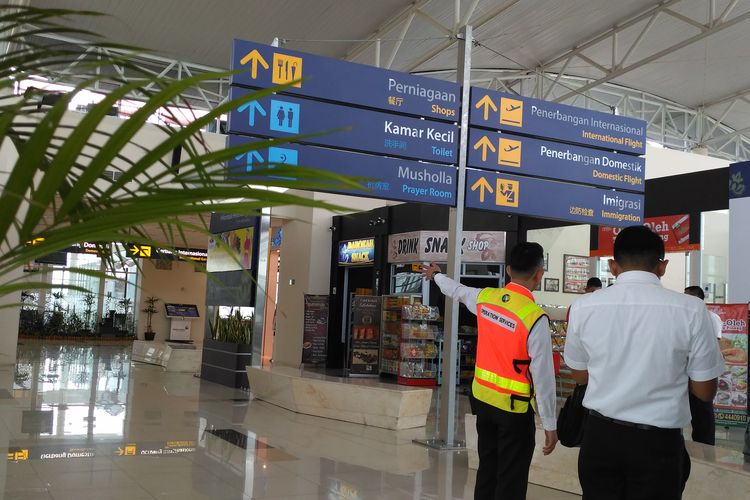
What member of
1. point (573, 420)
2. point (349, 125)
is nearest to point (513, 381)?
point (573, 420)

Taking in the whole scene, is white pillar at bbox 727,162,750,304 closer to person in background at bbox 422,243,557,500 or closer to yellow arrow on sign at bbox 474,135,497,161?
yellow arrow on sign at bbox 474,135,497,161

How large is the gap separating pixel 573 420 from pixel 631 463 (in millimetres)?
571

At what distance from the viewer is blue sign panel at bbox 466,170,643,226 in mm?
6582

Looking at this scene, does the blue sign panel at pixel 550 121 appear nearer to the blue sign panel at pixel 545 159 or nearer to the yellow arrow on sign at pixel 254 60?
the blue sign panel at pixel 545 159

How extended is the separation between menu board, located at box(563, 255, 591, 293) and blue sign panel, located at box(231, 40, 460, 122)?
8793mm

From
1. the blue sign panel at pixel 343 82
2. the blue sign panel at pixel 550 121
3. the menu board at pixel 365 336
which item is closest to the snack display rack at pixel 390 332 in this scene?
the menu board at pixel 365 336

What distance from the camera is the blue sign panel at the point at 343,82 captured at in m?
5.58

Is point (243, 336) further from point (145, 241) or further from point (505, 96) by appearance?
point (145, 241)

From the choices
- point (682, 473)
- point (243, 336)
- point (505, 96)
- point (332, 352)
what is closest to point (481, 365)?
point (682, 473)

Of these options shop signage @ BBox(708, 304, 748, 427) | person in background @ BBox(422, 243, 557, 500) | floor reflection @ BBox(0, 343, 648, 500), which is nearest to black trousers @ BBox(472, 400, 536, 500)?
person in background @ BBox(422, 243, 557, 500)

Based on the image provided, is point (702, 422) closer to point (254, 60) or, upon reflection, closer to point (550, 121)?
point (550, 121)

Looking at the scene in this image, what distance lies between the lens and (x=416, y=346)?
1273 centimetres

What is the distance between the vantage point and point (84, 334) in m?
24.1

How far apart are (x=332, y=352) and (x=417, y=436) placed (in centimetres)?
899
